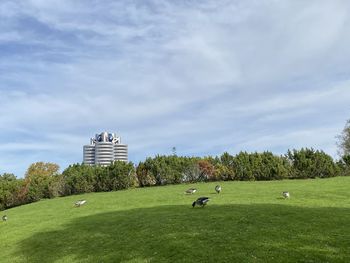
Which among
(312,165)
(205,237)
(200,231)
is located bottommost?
(205,237)

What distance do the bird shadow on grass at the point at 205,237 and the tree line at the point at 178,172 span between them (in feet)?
88.0

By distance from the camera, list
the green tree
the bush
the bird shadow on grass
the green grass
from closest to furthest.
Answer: the bird shadow on grass < the green grass < the bush < the green tree

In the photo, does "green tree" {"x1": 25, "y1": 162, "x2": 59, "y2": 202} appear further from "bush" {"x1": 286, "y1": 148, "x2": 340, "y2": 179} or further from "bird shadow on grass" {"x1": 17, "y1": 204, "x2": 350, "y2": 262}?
"bush" {"x1": 286, "y1": 148, "x2": 340, "y2": 179}

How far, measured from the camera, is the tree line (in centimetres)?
5647

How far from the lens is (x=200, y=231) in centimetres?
2452

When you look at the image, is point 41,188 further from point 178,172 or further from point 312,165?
point 312,165

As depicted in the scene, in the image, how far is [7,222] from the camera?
135 ft

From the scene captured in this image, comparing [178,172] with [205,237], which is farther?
[178,172]

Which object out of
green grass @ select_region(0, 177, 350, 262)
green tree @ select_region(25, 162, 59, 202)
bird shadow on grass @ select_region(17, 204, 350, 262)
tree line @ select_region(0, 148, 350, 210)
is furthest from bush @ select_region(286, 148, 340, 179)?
green tree @ select_region(25, 162, 59, 202)

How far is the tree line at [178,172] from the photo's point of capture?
56469 mm

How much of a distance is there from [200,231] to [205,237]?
131 cm

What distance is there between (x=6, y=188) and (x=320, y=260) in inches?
2280

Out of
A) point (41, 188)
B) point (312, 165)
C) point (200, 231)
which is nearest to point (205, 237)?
point (200, 231)

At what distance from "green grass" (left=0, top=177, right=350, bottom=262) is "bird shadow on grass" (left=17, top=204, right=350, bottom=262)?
46 millimetres
